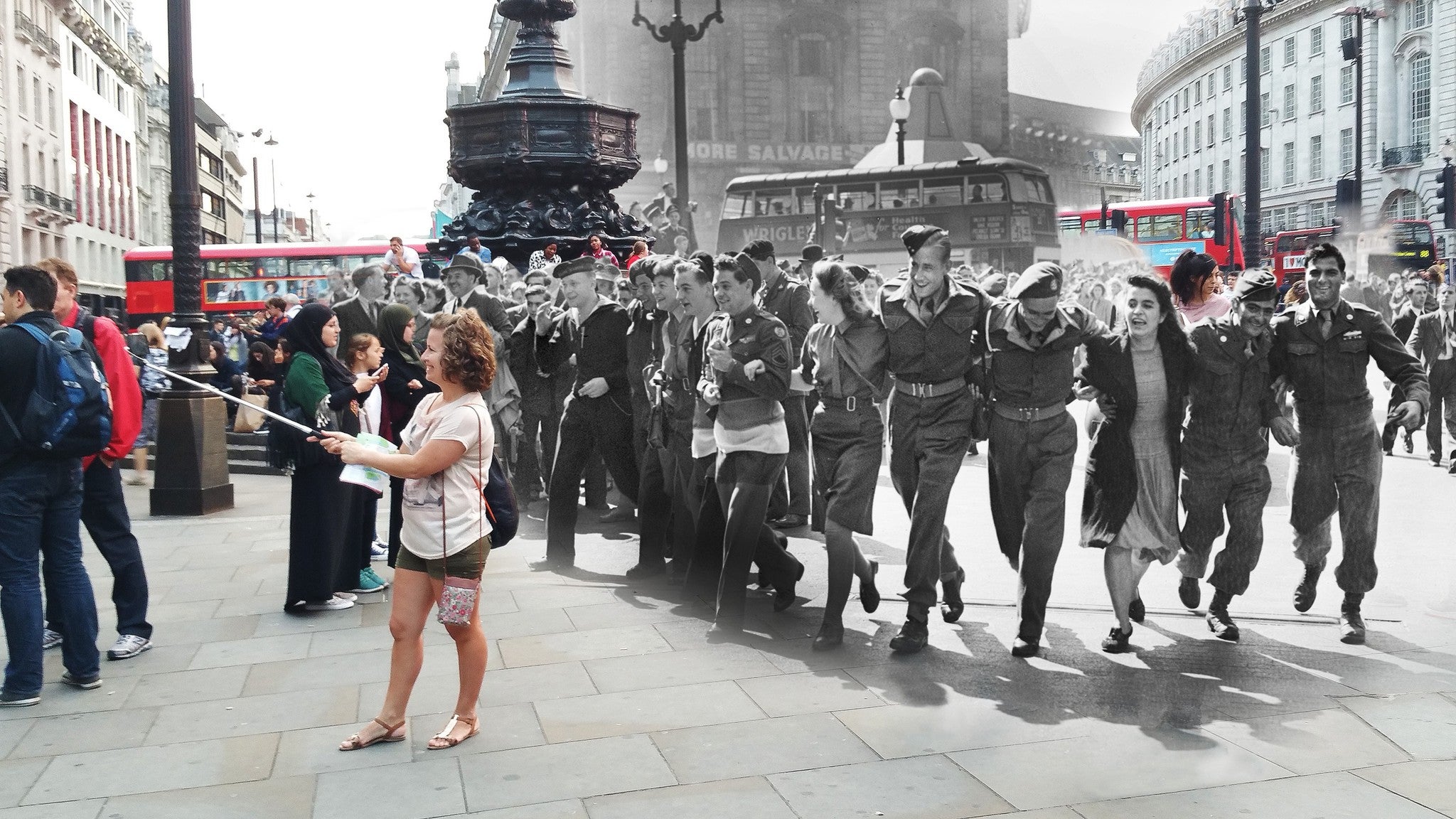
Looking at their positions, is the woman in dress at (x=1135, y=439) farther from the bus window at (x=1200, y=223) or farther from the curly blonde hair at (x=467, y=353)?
the bus window at (x=1200, y=223)

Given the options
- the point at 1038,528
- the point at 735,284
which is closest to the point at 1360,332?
the point at 1038,528

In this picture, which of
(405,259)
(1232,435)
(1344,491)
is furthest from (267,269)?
(1344,491)

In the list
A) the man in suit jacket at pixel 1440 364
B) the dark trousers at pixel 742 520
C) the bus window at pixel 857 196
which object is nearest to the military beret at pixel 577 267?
the dark trousers at pixel 742 520

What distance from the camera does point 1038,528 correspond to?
5430 mm

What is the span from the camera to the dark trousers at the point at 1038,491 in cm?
542

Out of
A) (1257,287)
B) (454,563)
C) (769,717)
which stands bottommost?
(769,717)

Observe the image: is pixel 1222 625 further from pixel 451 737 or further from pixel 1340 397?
pixel 451 737

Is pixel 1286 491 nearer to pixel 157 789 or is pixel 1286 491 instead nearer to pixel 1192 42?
pixel 157 789

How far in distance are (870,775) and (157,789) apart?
2139 mm

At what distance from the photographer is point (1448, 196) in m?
40.7

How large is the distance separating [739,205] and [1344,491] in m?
31.2

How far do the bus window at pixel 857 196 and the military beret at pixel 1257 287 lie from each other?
27255 mm

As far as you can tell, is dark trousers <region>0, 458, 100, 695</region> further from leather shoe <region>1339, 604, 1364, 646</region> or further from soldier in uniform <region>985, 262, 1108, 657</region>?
leather shoe <region>1339, 604, 1364, 646</region>

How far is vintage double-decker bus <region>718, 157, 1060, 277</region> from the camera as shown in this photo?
1226 inches
